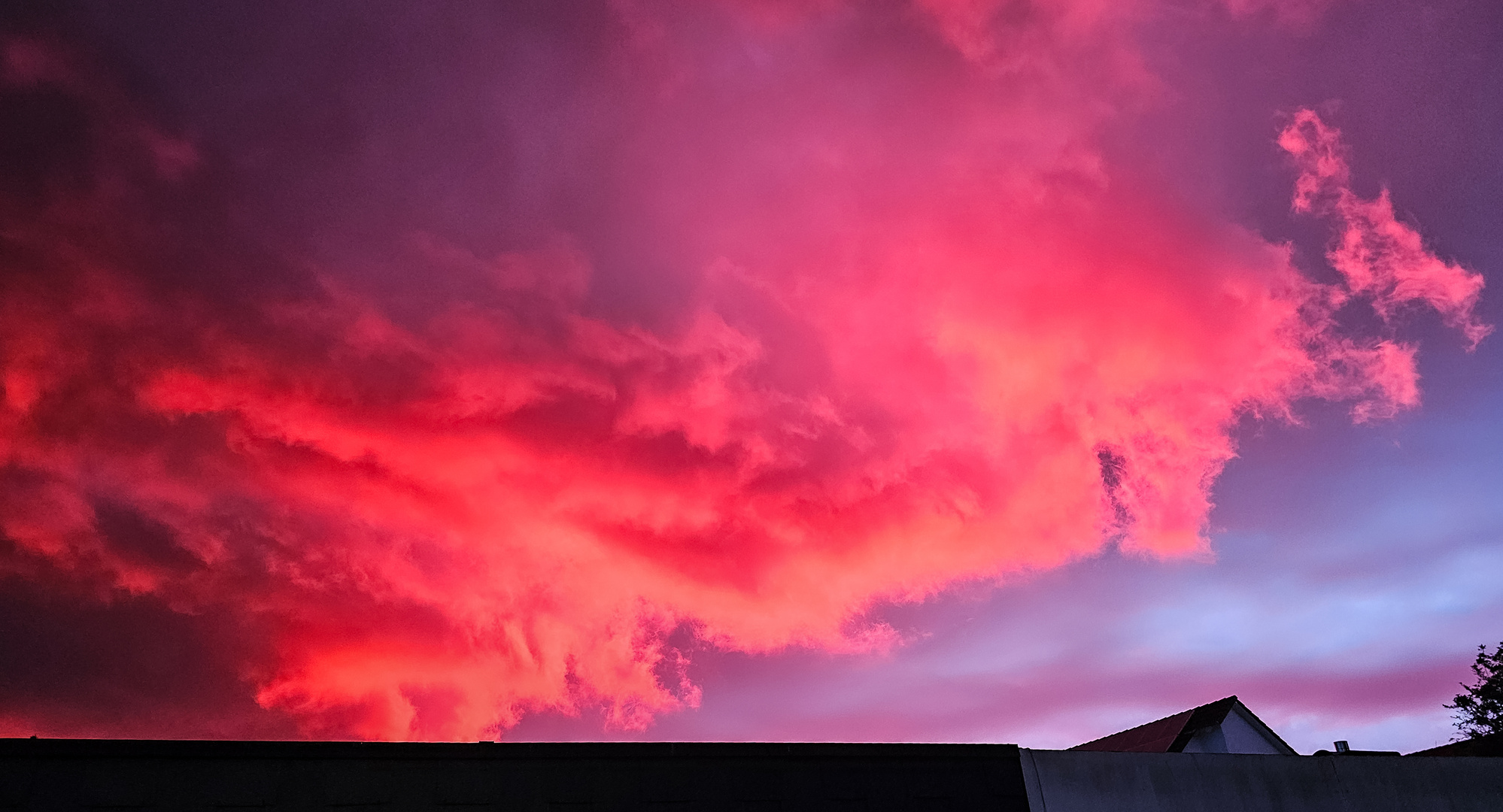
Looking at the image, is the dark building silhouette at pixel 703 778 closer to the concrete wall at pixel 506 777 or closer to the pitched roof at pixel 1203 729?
the concrete wall at pixel 506 777

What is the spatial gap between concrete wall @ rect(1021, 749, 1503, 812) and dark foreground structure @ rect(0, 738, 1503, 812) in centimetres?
3

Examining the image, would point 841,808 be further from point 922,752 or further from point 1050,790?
point 1050,790

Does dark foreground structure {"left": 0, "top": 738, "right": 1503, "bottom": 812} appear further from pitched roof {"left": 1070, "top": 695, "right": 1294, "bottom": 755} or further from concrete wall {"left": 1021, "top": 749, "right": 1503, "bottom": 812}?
pitched roof {"left": 1070, "top": 695, "right": 1294, "bottom": 755}

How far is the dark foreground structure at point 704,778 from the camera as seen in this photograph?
11.8m

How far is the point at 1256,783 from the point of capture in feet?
57.6

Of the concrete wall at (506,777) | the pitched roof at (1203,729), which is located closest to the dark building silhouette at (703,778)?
the concrete wall at (506,777)

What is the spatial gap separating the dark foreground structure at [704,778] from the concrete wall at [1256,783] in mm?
32

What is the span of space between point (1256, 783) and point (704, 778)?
11861mm

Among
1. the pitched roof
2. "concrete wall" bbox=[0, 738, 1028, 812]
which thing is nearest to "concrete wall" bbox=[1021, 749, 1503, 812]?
"concrete wall" bbox=[0, 738, 1028, 812]

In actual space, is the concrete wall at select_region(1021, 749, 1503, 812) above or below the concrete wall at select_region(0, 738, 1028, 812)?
below

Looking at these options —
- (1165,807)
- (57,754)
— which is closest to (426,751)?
(57,754)

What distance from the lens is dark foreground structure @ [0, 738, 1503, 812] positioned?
38.8 feet

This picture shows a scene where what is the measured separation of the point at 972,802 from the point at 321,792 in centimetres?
1113

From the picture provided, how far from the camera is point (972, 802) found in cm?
1568
